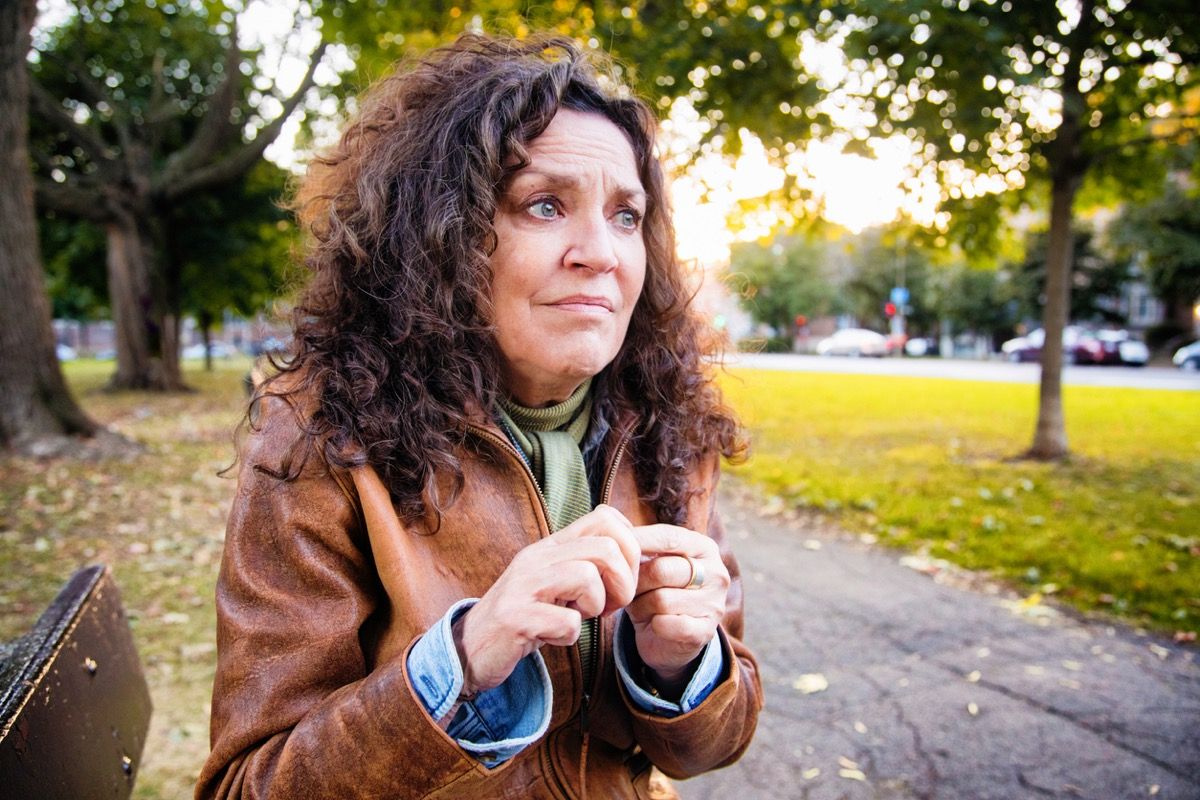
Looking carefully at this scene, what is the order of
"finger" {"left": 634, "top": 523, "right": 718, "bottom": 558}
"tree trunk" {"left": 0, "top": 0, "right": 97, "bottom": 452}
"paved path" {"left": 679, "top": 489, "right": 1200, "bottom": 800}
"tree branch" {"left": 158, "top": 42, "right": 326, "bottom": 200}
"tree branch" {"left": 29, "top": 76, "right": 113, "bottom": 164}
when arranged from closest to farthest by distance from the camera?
"finger" {"left": 634, "top": 523, "right": 718, "bottom": 558}, "paved path" {"left": 679, "top": 489, "right": 1200, "bottom": 800}, "tree trunk" {"left": 0, "top": 0, "right": 97, "bottom": 452}, "tree branch" {"left": 29, "top": 76, "right": 113, "bottom": 164}, "tree branch" {"left": 158, "top": 42, "right": 326, "bottom": 200}

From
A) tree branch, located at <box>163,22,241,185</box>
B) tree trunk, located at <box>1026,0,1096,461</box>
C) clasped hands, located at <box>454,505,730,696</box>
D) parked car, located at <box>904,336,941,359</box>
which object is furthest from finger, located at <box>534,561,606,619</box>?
parked car, located at <box>904,336,941,359</box>

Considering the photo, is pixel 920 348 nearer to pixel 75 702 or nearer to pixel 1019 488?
pixel 1019 488

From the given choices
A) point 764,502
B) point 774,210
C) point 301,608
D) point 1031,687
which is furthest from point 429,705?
point 774,210

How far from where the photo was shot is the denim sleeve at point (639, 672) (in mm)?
1388

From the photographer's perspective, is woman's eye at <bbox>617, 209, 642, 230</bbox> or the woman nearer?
the woman

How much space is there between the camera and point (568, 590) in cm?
110

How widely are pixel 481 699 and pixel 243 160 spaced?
15.1 metres

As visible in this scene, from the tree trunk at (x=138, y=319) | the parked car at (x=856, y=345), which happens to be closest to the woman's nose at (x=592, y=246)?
the tree trunk at (x=138, y=319)

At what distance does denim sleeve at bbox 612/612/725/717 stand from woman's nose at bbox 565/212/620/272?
25.5 inches

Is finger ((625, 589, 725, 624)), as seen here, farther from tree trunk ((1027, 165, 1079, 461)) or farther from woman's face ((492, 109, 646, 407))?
tree trunk ((1027, 165, 1079, 461))

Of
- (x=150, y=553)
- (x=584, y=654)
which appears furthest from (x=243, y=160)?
(x=584, y=654)

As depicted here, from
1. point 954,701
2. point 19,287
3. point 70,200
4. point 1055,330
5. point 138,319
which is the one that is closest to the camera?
point 954,701

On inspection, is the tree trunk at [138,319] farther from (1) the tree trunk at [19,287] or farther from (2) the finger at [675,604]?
(2) the finger at [675,604]

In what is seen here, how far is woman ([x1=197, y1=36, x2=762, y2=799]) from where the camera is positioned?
114 cm
